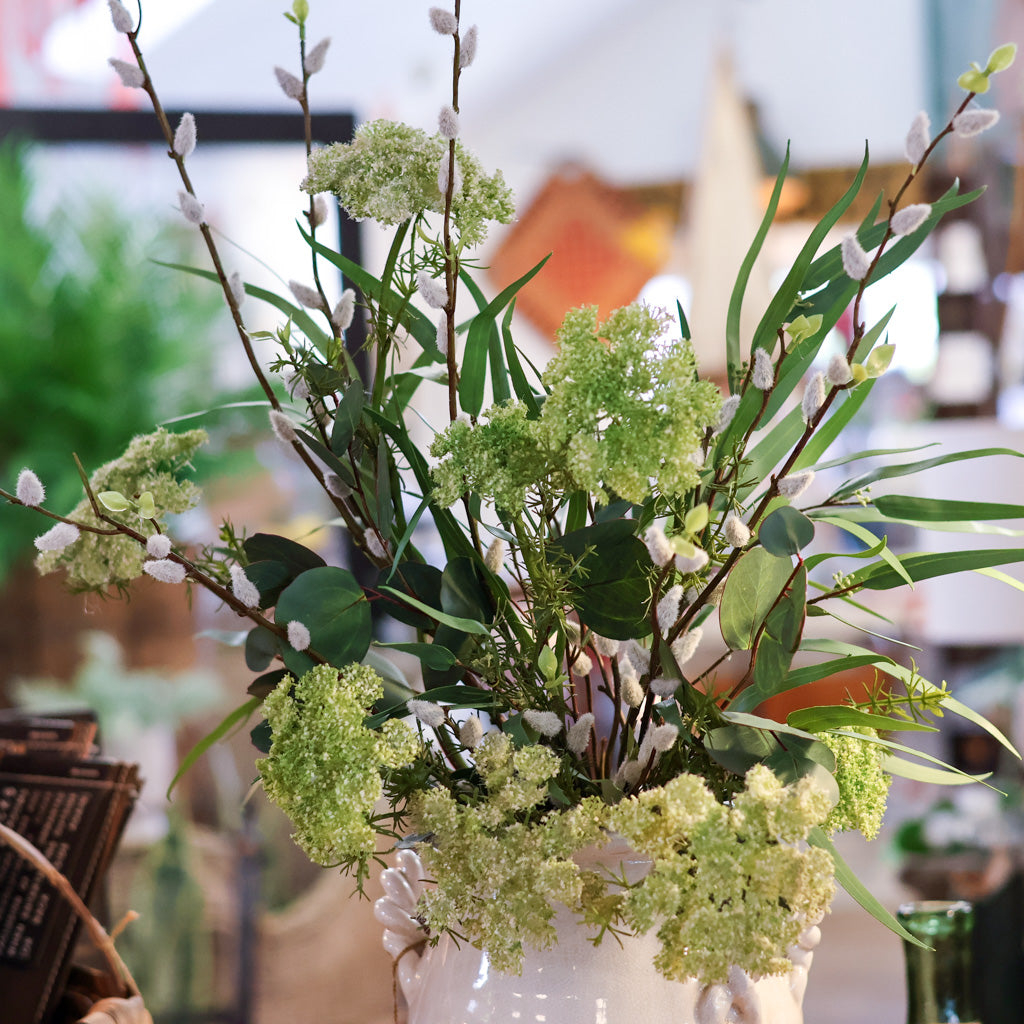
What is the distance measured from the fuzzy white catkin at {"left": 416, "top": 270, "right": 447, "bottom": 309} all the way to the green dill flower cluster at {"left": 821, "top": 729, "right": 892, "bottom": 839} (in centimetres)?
23

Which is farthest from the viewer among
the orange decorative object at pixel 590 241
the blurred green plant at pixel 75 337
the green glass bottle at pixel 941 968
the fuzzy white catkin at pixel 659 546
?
the orange decorative object at pixel 590 241

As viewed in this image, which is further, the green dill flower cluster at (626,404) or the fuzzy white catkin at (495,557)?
the fuzzy white catkin at (495,557)

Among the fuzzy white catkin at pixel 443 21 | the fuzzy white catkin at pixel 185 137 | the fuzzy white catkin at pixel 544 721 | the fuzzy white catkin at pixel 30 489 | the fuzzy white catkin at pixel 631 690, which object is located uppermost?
the fuzzy white catkin at pixel 443 21

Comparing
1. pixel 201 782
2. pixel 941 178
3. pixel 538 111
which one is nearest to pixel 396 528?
pixel 201 782

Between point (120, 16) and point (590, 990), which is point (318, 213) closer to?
point (120, 16)

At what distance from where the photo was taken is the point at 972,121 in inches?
13.6

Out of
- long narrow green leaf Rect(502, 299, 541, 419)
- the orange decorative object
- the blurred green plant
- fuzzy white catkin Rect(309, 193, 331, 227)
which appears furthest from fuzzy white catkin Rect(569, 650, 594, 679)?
the orange decorative object

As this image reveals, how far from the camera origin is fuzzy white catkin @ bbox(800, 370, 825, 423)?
1.18 ft

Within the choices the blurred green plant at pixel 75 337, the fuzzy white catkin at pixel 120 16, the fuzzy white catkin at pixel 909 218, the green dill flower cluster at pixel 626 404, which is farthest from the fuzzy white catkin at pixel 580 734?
the blurred green plant at pixel 75 337

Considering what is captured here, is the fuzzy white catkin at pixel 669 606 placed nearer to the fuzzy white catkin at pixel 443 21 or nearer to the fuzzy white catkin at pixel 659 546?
the fuzzy white catkin at pixel 659 546

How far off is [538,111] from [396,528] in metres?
3.47

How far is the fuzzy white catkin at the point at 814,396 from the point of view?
1.18ft

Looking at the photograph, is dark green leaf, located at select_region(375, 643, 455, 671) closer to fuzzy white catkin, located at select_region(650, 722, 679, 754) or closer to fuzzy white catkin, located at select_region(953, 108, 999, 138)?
fuzzy white catkin, located at select_region(650, 722, 679, 754)

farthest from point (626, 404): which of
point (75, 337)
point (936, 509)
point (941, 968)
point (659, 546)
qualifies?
point (75, 337)
